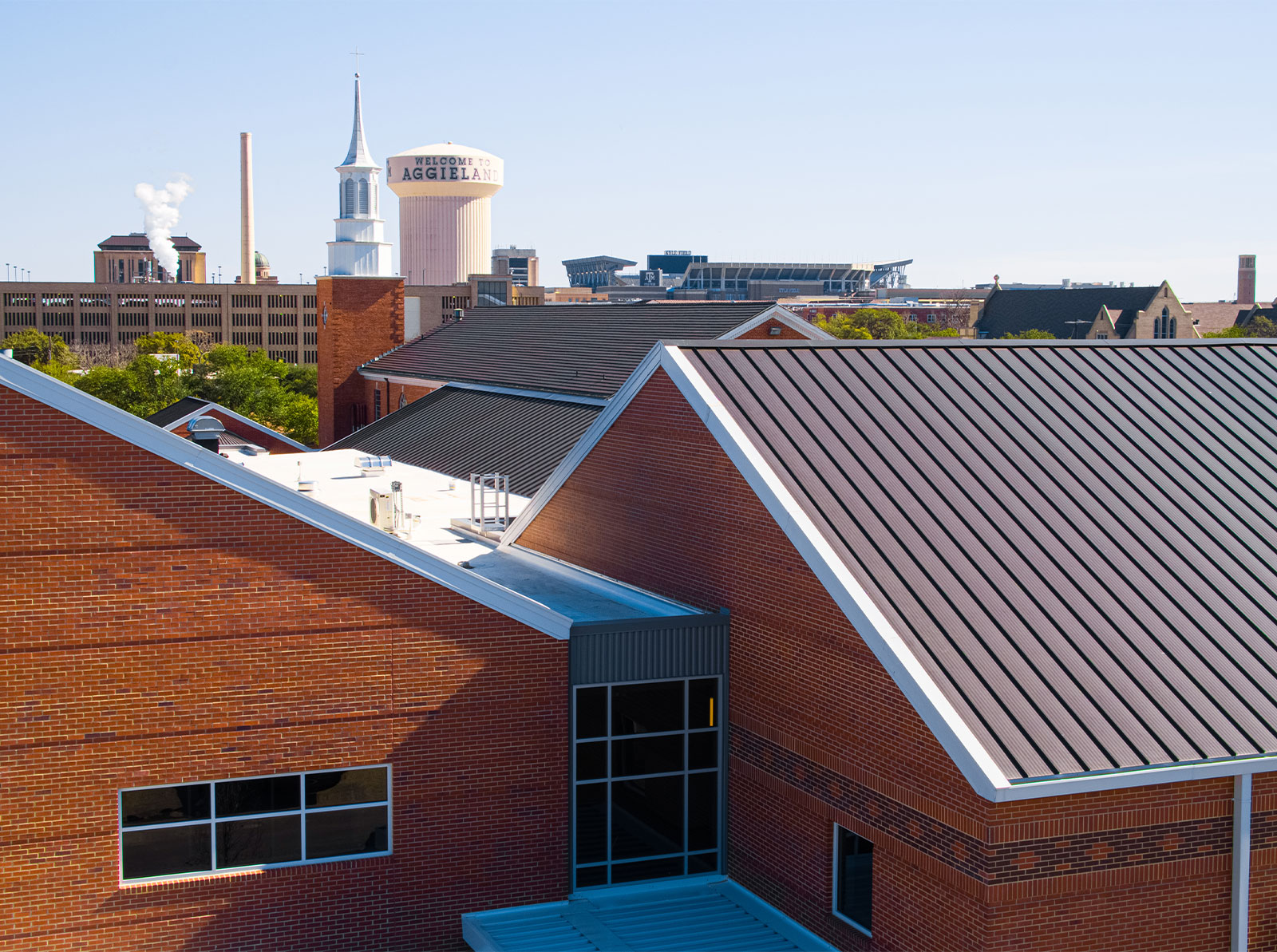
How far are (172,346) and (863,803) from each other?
421 ft

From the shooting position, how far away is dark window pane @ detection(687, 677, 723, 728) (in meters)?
18.7

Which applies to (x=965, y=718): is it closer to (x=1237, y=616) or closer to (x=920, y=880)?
(x=920, y=880)

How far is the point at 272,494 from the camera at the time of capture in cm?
1672

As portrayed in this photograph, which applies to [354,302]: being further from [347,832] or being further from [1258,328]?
[1258,328]

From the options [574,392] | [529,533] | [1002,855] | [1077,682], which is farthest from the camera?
[574,392]

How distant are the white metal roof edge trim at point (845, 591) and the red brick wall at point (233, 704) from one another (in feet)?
12.6

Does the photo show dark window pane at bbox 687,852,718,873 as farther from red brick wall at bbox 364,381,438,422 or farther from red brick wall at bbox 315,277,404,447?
red brick wall at bbox 315,277,404,447

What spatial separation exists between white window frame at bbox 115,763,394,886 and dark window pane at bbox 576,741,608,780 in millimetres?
2715

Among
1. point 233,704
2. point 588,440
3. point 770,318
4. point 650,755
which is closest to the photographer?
point 233,704

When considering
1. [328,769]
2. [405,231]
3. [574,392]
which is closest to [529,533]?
[328,769]

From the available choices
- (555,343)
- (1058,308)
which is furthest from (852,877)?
(1058,308)

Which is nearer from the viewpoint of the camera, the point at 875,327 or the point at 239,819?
the point at 239,819

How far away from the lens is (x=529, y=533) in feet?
84.3

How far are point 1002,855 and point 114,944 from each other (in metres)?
10.8
